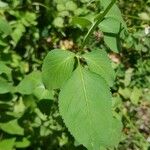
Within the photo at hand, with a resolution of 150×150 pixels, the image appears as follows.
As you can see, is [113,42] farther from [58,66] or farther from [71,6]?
[71,6]

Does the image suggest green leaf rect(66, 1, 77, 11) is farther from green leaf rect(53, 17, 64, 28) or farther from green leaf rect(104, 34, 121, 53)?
green leaf rect(104, 34, 121, 53)

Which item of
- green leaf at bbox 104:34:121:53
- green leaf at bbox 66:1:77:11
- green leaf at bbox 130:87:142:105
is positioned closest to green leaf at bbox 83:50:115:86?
green leaf at bbox 104:34:121:53

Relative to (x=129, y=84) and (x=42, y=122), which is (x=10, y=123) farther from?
(x=129, y=84)

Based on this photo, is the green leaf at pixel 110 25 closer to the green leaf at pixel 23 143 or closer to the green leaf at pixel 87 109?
the green leaf at pixel 87 109

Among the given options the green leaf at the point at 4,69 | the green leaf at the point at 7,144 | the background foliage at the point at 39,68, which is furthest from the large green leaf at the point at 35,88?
Result: the green leaf at the point at 7,144

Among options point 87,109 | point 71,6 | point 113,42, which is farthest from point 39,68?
point 87,109
